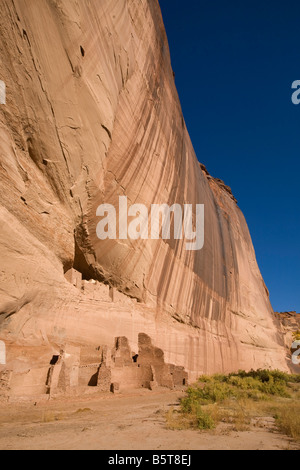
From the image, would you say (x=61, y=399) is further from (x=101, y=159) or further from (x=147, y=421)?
(x=101, y=159)

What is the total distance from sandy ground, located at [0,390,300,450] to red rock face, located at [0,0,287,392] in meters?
2.62

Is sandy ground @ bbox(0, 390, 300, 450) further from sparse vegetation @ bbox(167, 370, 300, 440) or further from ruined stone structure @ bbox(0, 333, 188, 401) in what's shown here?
ruined stone structure @ bbox(0, 333, 188, 401)

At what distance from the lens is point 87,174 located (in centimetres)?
1273

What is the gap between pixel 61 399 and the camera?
9305 mm

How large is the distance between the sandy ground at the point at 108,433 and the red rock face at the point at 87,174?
2.62 metres

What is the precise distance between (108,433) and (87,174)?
9.47m

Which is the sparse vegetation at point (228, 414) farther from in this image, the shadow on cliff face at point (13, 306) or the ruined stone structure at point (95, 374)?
the shadow on cliff face at point (13, 306)

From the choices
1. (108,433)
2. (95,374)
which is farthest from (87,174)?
(108,433)

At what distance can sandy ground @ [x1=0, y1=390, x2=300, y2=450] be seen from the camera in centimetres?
480

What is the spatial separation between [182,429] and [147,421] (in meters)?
1.14

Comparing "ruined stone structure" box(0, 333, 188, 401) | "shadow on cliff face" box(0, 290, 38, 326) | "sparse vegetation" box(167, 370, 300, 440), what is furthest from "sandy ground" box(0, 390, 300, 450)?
"shadow on cliff face" box(0, 290, 38, 326)

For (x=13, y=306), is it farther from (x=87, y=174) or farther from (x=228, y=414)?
(x=228, y=414)

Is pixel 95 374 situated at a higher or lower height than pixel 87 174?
lower
